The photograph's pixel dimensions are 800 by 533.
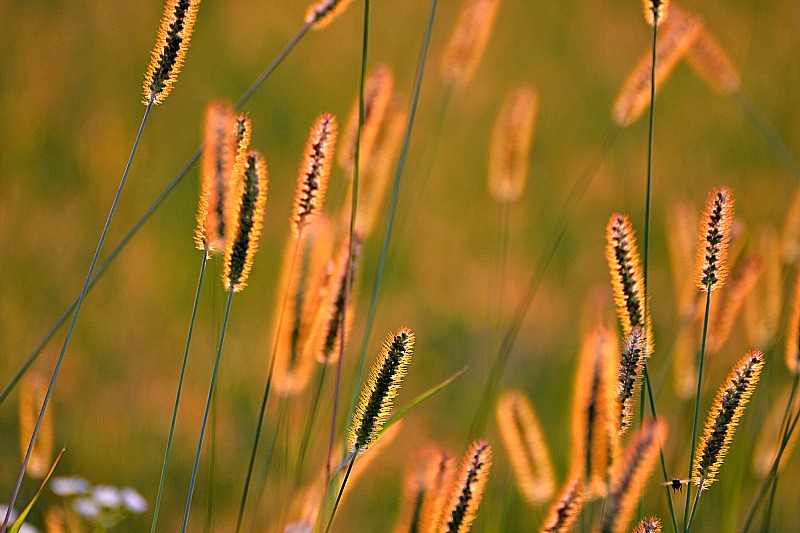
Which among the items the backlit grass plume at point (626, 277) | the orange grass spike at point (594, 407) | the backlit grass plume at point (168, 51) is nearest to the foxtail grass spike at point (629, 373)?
the backlit grass plume at point (626, 277)

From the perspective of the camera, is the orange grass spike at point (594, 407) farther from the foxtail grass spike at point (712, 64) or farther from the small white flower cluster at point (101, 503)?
the foxtail grass spike at point (712, 64)

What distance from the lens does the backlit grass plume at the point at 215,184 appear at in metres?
1.00

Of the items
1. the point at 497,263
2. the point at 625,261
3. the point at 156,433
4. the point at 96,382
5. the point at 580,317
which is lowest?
the point at 625,261

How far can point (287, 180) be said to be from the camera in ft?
10.3

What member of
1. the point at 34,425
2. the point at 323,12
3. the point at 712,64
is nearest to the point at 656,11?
the point at 323,12

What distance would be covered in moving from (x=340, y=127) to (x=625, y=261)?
238 cm

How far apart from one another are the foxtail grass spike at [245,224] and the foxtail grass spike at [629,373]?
45 centimetres

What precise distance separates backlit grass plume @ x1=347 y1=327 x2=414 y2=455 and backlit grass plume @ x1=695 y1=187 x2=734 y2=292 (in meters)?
0.37

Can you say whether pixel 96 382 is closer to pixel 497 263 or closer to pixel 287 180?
pixel 287 180

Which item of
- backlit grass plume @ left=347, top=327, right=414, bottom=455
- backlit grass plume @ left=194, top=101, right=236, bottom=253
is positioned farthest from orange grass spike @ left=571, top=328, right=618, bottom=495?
backlit grass plume @ left=194, top=101, right=236, bottom=253

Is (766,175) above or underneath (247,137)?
above

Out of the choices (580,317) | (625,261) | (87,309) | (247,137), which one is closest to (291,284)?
(247,137)

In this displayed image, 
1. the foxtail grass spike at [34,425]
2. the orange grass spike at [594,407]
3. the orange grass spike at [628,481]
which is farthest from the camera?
the foxtail grass spike at [34,425]

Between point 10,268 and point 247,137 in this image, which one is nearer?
point 247,137
